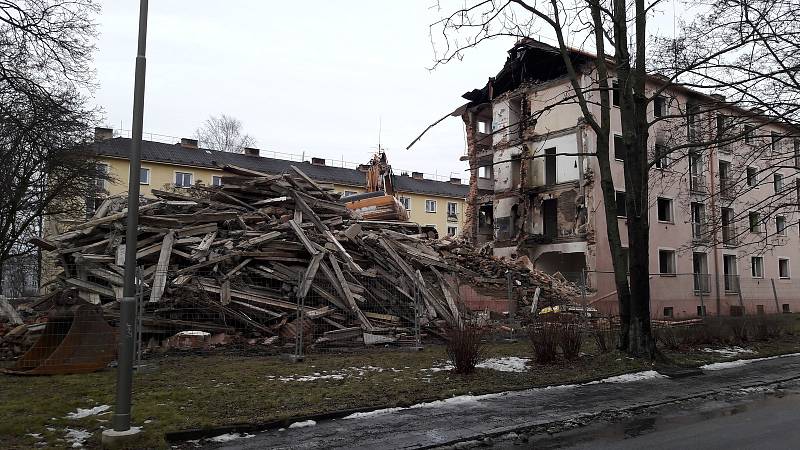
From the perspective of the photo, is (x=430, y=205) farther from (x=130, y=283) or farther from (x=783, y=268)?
(x=130, y=283)

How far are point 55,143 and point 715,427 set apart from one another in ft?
49.1

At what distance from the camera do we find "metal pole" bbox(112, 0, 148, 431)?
239 inches

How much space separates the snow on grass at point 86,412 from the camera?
7.10m

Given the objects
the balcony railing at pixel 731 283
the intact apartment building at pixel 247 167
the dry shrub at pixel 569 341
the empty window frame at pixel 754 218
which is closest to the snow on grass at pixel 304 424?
the dry shrub at pixel 569 341

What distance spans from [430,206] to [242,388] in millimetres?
59034

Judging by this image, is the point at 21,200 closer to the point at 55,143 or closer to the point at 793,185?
the point at 55,143

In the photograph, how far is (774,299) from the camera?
28156mm

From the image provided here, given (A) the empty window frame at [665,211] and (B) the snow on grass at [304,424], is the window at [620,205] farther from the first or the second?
(B) the snow on grass at [304,424]

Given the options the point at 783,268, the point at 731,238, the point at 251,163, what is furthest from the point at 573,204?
the point at 251,163

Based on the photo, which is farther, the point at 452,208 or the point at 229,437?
the point at 452,208

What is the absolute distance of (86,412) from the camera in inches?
287

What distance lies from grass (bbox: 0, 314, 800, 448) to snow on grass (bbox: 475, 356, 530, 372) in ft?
0.95

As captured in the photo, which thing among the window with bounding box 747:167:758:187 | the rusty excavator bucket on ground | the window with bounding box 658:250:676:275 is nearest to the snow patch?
the rusty excavator bucket on ground

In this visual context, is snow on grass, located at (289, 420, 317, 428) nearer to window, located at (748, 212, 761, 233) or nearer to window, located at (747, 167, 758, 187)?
window, located at (747, 167, 758, 187)
